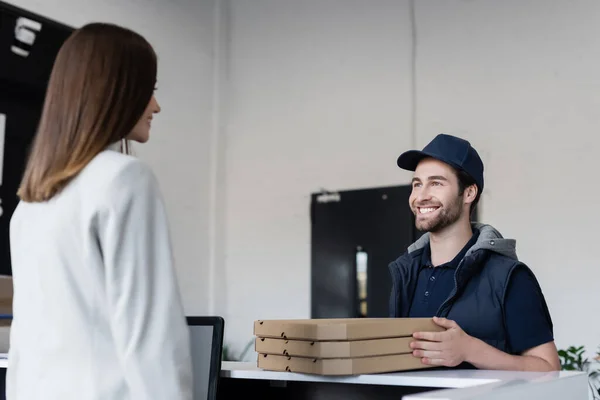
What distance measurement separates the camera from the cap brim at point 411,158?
6.90ft

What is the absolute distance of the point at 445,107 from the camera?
427cm

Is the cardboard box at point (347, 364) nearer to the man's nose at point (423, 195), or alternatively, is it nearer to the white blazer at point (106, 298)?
the white blazer at point (106, 298)

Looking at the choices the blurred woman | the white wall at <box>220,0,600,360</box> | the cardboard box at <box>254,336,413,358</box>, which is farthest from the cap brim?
the white wall at <box>220,0,600,360</box>

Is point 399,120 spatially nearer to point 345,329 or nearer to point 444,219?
point 444,219

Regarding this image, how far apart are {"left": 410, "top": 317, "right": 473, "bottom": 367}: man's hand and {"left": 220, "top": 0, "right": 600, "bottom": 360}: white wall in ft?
7.77

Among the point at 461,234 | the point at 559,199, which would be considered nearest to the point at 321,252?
the point at 559,199

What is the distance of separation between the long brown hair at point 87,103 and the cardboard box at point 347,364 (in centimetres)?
60

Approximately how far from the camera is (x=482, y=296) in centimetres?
186

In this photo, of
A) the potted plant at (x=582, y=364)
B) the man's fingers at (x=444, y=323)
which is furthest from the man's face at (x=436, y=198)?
the potted plant at (x=582, y=364)

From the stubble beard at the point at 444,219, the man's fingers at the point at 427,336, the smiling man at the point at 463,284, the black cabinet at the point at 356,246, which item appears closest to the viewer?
the man's fingers at the point at 427,336

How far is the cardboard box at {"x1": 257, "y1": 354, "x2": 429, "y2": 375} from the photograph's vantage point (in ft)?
4.63

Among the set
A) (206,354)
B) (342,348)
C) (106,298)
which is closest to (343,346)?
(342,348)

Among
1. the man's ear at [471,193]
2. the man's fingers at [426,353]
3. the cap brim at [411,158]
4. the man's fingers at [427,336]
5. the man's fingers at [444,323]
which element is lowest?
the man's fingers at [426,353]

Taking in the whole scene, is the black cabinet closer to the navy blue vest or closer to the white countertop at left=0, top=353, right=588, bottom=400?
the navy blue vest
